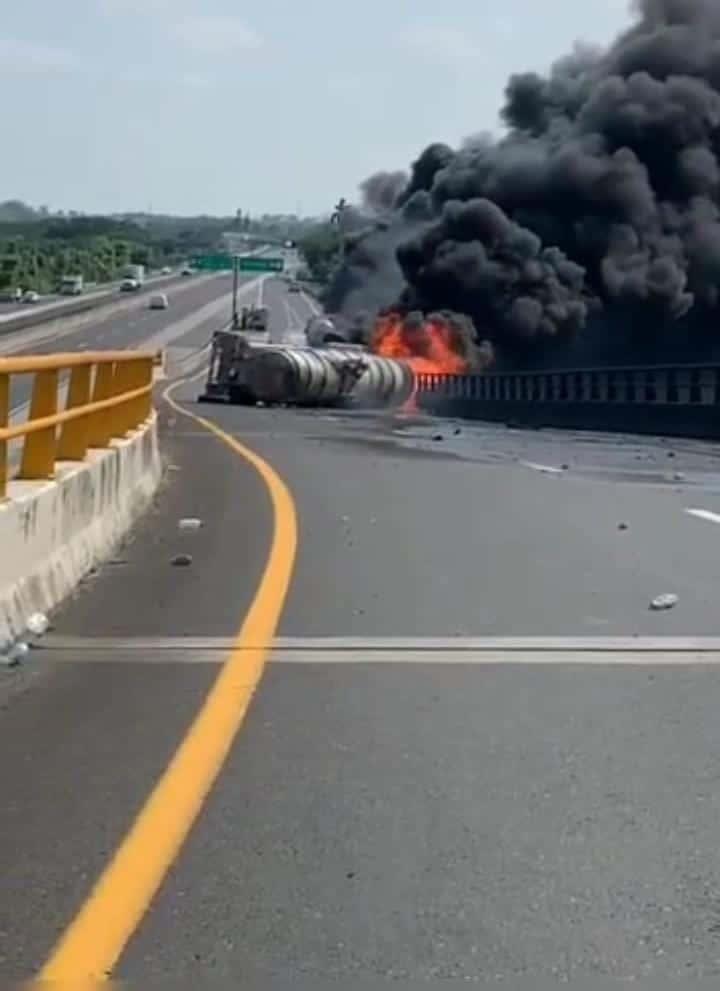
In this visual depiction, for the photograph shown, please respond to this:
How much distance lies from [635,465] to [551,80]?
6343 centimetres

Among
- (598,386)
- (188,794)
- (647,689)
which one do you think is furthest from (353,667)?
(598,386)

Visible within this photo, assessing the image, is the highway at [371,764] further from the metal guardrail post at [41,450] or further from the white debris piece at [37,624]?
the metal guardrail post at [41,450]

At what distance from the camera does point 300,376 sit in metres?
55.1

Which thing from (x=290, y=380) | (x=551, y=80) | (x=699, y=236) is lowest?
(x=290, y=380)

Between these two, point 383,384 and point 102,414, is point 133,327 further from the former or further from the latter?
point 102,414

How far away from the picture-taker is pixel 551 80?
281 feet

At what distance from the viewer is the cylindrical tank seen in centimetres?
5509

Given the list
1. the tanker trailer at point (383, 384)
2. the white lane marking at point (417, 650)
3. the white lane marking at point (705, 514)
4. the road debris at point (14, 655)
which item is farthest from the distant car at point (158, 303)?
the road debris at point (14, 655)

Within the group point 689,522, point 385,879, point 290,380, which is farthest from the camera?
point 290,380

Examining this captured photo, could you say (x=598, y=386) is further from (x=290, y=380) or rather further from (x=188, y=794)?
(x=188, y=794)

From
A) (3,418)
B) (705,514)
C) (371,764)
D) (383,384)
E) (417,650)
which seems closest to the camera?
(371,764)

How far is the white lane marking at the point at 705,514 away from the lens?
1596 centimetres

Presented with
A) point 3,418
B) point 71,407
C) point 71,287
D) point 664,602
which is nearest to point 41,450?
point 3,418

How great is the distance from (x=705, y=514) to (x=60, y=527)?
7136 mm
